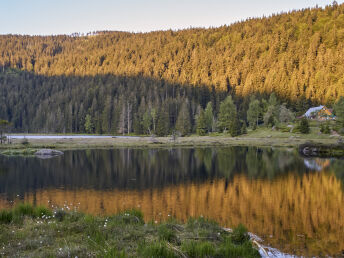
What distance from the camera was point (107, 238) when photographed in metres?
8.45

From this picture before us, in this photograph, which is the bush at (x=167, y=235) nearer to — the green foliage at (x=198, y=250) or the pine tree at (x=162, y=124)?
the green foliage at (x=198, y=250)

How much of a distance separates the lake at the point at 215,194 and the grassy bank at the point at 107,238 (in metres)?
1.80

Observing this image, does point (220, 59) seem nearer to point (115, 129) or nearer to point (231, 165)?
point (115, 129)

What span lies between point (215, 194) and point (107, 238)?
44.4ft

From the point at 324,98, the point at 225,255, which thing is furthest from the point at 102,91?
the point at 225,255

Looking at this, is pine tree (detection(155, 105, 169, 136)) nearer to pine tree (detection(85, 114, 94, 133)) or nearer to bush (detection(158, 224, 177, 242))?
pine tree (detection(85, 114, 94, 133))

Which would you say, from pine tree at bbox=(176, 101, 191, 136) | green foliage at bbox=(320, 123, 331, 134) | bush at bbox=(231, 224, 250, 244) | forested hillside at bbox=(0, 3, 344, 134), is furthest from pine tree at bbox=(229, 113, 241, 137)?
bush at bbox=(231, 224, 250, 244)

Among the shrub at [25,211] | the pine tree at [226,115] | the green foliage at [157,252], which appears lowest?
the shrub at [25,211]

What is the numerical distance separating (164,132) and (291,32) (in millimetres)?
135803

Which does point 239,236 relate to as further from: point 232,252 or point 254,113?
point 254,113

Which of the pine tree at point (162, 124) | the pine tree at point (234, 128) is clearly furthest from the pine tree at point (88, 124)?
the pine tree at point (234, 128)

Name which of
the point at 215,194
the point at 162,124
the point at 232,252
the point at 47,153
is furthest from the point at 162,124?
the point at 232,252

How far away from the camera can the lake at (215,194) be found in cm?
1340

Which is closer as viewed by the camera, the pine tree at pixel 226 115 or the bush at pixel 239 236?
the bush at pixel 239 236
